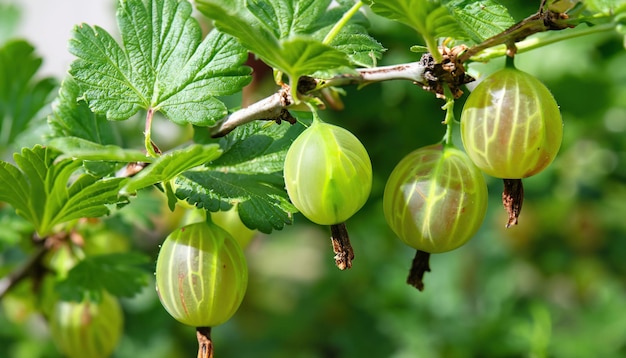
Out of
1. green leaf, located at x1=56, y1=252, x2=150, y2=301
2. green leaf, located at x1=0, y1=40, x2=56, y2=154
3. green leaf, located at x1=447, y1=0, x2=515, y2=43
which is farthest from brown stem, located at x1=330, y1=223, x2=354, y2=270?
green leaf, located at x1=0, y1=40, x2=56, y2=154

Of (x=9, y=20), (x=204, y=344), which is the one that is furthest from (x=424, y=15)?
(x=9, y=20)

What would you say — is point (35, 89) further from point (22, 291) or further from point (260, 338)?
point (260, 338)

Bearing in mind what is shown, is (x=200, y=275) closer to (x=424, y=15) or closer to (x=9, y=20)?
(x=424, y=15)

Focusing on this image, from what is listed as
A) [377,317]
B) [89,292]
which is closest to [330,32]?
[89,292]

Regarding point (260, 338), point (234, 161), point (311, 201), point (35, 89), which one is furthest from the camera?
point (260, 338)

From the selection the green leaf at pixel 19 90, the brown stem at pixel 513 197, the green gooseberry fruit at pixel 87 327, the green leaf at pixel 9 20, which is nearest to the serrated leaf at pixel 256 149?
the brown stem at pixel 513 197

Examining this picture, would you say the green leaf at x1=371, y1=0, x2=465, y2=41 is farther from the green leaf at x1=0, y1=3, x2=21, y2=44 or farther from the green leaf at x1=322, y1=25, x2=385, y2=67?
the green leaf at x1=0, y1=3, x2=21, y2=44
